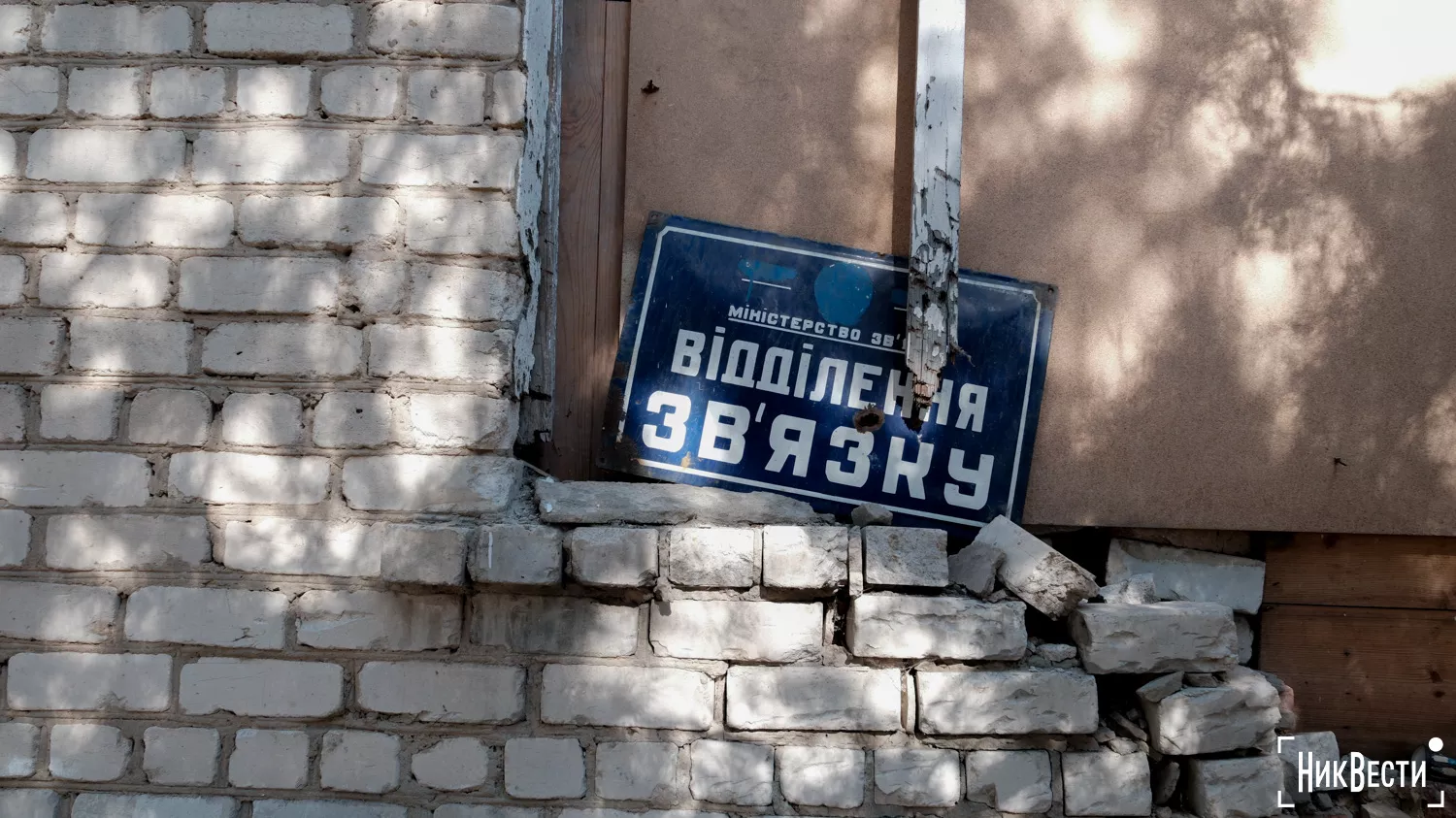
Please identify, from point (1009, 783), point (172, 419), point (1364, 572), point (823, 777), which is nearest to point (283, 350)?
point (172, 419)

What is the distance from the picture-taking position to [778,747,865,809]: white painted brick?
223 cm

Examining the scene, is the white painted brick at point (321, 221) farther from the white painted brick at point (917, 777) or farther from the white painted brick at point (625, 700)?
the white painted brick at point (917, 777)

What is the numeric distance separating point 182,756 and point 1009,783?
1.92m

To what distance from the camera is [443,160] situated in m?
2.34

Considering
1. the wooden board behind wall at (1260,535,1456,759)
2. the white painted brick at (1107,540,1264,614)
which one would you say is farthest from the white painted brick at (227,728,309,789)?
the wooden board behind wall at (1260,535,1456,759)

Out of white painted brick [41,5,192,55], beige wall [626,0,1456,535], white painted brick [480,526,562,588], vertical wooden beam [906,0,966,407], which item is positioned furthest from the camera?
beige wall [626,0,1456,535]

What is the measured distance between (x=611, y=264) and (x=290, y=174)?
854 millimetres

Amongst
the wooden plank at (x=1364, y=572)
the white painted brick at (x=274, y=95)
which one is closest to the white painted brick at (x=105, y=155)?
the white painted brick at (x=274, y=95)

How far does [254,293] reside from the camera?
231 cm

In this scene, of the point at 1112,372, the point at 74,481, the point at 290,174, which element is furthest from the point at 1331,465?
the point at 74,481

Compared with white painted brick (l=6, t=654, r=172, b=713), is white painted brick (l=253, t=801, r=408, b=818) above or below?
below

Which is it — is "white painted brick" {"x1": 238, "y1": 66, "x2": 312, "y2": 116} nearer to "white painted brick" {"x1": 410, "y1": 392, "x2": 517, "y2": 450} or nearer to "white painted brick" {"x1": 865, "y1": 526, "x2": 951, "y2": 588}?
"white painted brick" {"x1": 410, "y1": 392, "x2": 517, "y2": 450}

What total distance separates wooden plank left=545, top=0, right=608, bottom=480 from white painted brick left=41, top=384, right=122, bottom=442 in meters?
1.05

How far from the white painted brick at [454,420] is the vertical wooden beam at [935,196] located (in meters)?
1.07
